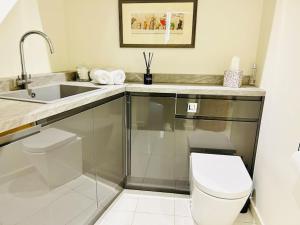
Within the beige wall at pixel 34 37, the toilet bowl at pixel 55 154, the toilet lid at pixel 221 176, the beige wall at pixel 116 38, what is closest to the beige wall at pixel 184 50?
the beige wall at pixel 116 38

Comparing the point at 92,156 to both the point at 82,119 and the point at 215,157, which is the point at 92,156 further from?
the point at 215,157

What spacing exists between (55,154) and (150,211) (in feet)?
3.23

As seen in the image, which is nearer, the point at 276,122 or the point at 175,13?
the point at 276,122

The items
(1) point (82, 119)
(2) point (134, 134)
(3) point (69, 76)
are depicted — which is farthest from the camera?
(3) point (69, 76)

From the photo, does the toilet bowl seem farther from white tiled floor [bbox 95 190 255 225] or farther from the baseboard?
the baseboard

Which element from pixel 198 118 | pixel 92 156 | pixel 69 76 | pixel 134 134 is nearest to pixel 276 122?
pixel 198 118

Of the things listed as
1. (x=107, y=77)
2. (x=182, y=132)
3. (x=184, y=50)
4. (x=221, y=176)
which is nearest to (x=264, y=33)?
(x=184, y=50)

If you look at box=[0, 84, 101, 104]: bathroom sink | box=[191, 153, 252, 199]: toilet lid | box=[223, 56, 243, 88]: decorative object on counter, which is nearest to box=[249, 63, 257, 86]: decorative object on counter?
box=[223, 56, 243, 88]: decorative object on counter

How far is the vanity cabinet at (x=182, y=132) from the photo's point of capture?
1639mm

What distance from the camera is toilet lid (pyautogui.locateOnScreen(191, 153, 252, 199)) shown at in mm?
1224

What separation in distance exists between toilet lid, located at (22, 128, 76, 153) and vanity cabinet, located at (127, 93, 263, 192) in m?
0.76

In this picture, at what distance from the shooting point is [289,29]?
1271mm

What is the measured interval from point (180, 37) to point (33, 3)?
3.90 feet

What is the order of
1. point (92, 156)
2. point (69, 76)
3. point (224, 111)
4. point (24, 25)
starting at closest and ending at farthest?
point (92, 156) < point (24, 25) < point (224, 111) < point (69, 76)
